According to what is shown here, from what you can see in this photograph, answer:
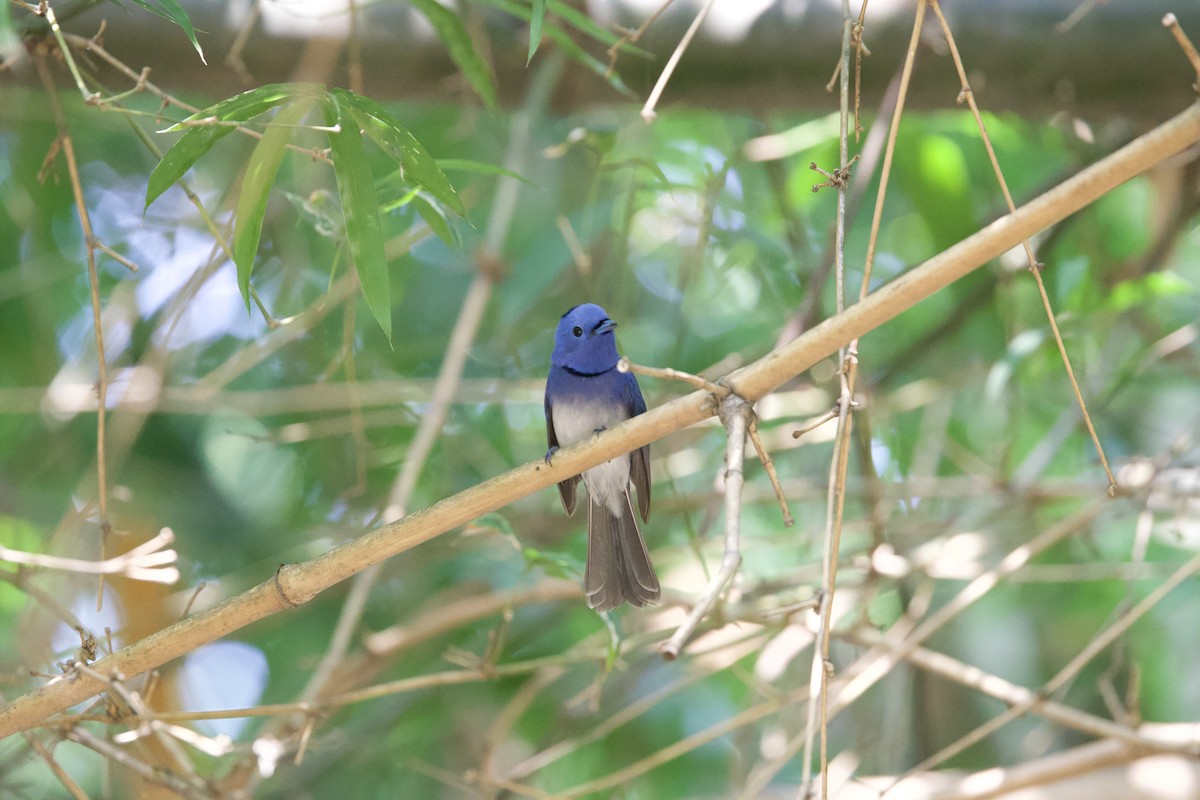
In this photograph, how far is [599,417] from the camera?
3822mm

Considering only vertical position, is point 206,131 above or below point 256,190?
above

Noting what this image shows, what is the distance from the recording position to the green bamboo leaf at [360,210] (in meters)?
2.08

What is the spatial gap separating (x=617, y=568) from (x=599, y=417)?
0.72 meters

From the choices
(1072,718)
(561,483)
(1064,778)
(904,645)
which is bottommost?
(1064,778)

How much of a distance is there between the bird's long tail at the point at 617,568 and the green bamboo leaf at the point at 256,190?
134cm

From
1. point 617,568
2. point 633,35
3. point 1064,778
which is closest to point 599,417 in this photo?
point 617,568

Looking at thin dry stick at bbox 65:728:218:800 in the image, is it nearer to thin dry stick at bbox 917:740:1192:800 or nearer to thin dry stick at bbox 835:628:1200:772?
thin dry stick at bbox 835:628:1200:772

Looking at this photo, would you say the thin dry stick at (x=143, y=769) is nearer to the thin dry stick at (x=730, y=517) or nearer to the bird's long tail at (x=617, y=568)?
the bird's long tail at (x=617, y=568)

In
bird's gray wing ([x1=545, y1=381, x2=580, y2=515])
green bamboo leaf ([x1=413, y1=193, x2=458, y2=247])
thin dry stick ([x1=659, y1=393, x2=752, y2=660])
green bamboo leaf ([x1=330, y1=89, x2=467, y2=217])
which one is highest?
green bamboo leaf ([x1=330, y1=89, x2=467, y2=217])

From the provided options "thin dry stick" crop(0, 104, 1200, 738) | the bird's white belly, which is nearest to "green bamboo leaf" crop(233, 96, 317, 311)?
"thin dry stick" crop(0, 104, 1200, 738)

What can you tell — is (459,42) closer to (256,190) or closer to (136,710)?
(256,190)

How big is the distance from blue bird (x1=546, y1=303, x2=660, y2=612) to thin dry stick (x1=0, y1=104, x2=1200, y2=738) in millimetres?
1367

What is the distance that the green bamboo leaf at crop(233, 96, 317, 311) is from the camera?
213 centimetres

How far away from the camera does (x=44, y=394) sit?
4.18 metres
